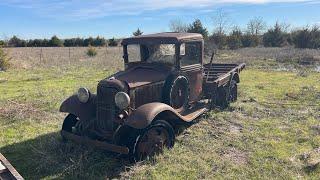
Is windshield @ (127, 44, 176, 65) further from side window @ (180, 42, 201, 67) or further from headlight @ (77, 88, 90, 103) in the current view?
headlight @ (77, 88, 90, 103)

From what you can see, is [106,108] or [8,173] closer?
[8,173]

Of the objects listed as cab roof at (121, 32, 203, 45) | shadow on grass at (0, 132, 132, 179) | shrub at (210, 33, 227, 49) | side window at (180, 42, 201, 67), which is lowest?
shadow on grass at (0, 132, 132, 179)

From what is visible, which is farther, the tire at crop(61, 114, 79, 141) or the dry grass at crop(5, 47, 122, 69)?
the dry grass at crop(5, 47, 122, 69)

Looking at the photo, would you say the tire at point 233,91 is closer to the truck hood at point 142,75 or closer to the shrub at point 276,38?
the truck hood at point 142,75

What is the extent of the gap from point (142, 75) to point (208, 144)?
182 cm

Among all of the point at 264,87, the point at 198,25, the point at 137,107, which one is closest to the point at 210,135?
the point at 137,107

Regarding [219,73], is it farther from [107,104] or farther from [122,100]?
[122,100]

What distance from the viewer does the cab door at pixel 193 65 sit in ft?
24.7

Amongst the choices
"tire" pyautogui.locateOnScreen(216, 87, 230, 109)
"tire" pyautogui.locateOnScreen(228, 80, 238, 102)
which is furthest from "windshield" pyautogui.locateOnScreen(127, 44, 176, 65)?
"tire" pyautogui.locateOnScreen(228, 80, 238, 102)

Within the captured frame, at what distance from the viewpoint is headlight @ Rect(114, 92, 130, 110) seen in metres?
6.07

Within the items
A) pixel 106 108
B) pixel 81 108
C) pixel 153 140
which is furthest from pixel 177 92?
pixel 81 108

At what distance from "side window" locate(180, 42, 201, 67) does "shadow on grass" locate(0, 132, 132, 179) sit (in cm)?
243

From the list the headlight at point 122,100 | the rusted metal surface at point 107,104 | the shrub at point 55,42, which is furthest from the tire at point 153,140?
the shrub at point 55,42

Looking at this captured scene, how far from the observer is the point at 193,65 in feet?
25.7
